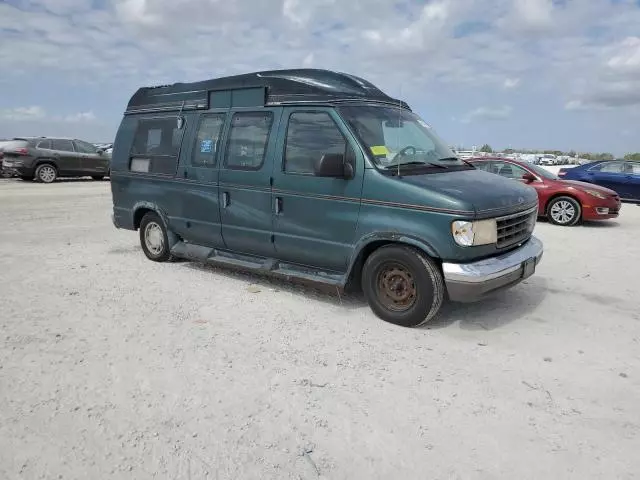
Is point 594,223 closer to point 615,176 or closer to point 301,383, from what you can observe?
point 615,176

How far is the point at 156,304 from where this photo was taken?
210 inches

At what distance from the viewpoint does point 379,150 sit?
4965mm

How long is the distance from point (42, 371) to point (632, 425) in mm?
3926

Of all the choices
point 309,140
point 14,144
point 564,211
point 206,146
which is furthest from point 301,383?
point 14,144

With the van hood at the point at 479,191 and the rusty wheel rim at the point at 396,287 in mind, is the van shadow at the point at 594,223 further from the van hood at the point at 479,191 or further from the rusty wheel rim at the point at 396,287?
the rusty wheel rim at the point at 396,287

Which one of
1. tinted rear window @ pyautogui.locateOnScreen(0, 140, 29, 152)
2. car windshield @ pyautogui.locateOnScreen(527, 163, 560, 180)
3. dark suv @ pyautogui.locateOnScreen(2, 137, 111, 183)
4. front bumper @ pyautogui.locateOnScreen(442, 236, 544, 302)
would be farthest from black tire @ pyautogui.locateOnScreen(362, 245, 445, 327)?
tinted rear window @ pyautogui.locateOnScreen(0, 140, 29, 152)

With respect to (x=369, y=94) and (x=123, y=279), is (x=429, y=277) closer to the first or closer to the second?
(x=369, y=94)

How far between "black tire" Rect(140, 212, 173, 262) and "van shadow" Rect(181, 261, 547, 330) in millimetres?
935

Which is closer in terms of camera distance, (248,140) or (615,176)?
(248,140)

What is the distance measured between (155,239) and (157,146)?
1253mm

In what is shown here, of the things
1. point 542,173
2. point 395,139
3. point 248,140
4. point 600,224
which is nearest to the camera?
point 395,139

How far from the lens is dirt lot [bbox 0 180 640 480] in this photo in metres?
2.81

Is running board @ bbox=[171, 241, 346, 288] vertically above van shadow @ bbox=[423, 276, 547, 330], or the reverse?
running board @ bbox=[171, 241, 346, 288]

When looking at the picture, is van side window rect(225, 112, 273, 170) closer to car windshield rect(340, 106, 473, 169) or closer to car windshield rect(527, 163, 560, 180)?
car windshield rect(340, 106, 473, 169)
